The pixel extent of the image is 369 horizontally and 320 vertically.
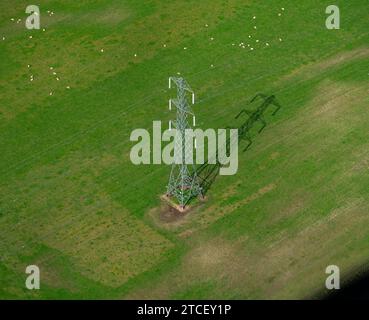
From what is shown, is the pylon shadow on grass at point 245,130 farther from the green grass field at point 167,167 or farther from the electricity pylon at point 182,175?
the electricity pylon at point 182,175

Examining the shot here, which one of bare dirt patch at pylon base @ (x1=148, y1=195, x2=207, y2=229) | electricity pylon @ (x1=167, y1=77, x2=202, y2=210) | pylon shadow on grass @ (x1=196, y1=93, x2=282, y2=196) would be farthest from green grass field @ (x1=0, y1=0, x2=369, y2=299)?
electricity pylon @ (x1=167, y1=77, x2=202, y2=210)

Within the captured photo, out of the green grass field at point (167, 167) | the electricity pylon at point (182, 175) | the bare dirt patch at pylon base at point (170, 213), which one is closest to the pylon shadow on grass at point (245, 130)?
the green grass field at point (167, 167)

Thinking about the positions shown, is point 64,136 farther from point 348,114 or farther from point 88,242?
point 348,114

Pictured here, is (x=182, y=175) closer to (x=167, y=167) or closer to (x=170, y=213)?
(x=170, y=213)

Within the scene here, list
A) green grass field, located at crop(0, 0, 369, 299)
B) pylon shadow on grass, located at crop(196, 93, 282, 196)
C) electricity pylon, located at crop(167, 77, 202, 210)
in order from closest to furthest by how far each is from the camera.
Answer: green grass field, located at crop(0, 0, 369, 299)
electricity pylon, located at crop(167, 77, 202, 210)
pylon shadow on grass, located at crop(196, 93, 282, 196)

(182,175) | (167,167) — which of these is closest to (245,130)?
(167,167)

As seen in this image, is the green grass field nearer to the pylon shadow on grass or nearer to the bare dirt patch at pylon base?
the bare dirt patch at pylon base

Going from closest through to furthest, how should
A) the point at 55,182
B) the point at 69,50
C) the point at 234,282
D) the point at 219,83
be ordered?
the point at 234,282
the point at 55,182
the point at 219,83
the point at 69,50
